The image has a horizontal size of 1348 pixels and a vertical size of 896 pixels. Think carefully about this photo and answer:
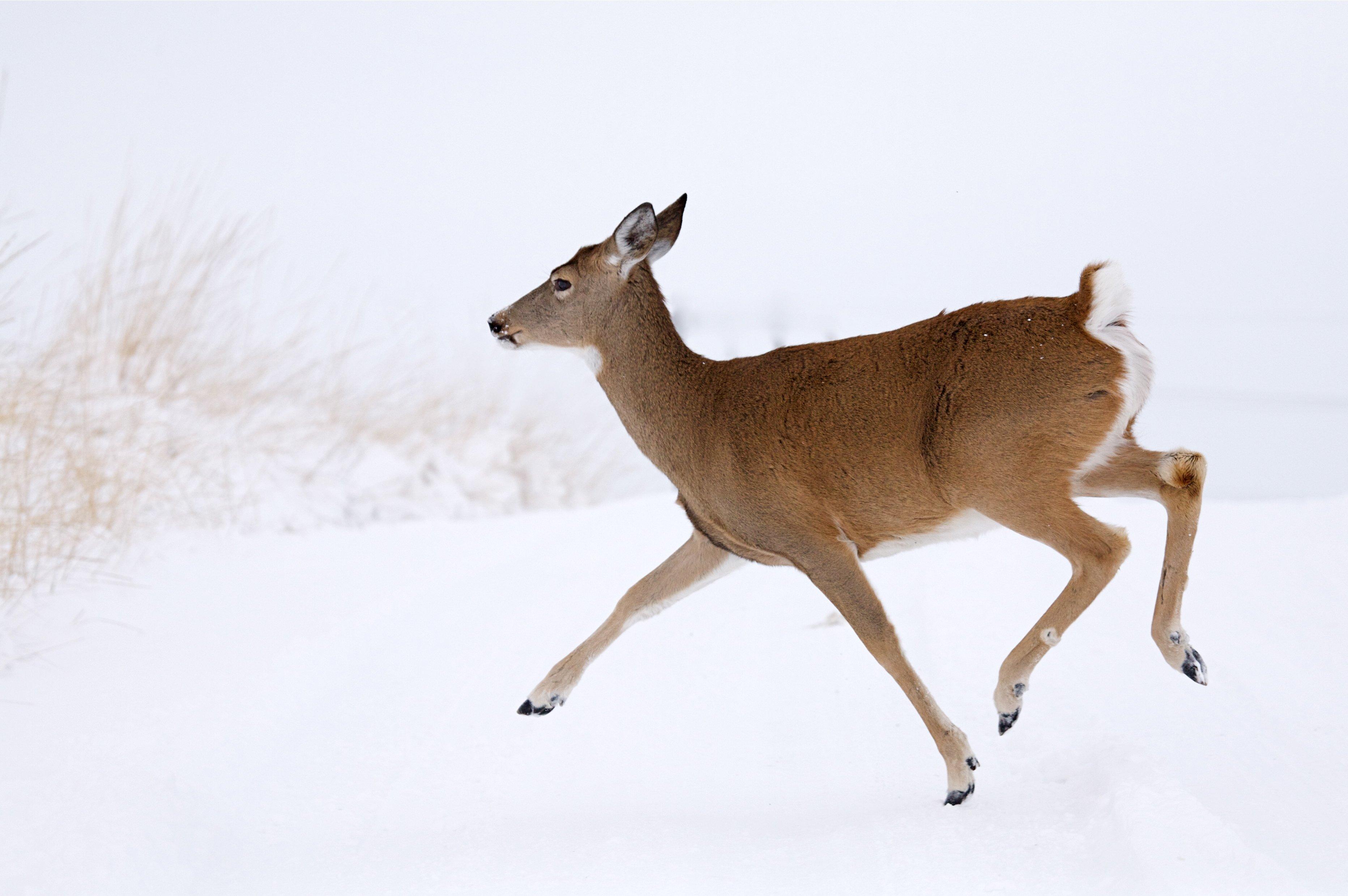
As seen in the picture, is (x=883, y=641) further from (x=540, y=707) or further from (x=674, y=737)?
(x=540, y=707)

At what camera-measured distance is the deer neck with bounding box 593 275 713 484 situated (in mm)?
4172

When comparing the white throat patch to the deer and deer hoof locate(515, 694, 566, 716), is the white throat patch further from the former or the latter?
Result: deer hoof locate(515, 694, 566, 716)

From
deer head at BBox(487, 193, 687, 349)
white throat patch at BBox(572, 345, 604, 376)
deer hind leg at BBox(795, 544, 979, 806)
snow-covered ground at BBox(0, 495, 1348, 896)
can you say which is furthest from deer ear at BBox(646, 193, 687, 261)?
snow-covered ground at BBox(0, 495, 1348, 896)

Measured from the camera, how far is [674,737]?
425 centimetres

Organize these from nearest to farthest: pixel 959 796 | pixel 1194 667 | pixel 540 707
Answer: pixel 959 796 < pixel 1194 667 < pixel 540 707

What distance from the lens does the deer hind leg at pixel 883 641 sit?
3.46m

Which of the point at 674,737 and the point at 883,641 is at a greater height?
the point at 883,641

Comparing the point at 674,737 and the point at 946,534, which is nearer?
the point at 946,534

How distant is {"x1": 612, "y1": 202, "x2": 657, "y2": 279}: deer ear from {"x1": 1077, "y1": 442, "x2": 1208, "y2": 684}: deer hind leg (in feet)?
5.72

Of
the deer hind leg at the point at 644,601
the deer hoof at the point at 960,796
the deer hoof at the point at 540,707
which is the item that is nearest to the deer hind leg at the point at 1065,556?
the deer hoof at the point at 960,796

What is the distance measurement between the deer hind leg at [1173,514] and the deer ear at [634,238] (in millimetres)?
1743

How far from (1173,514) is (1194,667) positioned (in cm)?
47

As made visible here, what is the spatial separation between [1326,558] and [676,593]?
10.8 ft

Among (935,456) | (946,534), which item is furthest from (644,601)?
(935,456)
